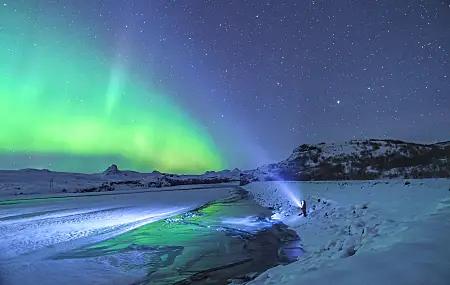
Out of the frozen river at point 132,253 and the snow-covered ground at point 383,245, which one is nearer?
the snow-covered ground at point 383,245

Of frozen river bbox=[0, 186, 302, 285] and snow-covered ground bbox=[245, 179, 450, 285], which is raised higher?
snow-covered ground bbox=[245, 179, 450, 285]

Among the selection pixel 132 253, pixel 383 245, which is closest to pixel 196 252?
pixel 132 253

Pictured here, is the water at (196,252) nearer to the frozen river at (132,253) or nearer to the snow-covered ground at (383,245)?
the frozen river at (132,253)

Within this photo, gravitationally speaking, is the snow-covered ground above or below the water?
above

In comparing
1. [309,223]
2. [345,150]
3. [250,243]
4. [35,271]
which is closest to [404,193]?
[309,223]

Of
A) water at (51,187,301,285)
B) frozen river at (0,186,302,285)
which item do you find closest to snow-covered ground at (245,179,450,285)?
water at (51,187,301,285)

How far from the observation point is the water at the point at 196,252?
748 centimetres

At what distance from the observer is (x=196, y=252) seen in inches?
381

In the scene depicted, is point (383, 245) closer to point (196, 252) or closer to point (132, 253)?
point (196, 252)

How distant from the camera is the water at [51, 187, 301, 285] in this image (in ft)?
24.5

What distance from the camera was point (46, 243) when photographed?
11.6 m

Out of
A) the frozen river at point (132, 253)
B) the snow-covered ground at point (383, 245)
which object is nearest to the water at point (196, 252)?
the frozen river at point (132, 253)

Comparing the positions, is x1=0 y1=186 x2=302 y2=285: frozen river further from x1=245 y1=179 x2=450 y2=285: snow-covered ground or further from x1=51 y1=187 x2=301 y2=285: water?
x1=245 y1=179 x2=450 y2=285: snow-covered ground

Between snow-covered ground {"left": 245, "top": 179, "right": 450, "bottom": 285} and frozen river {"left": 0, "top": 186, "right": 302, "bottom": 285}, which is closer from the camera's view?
snow-covered ground {"left": 245, "top": 179, "right": 450, "bottom": 285}
